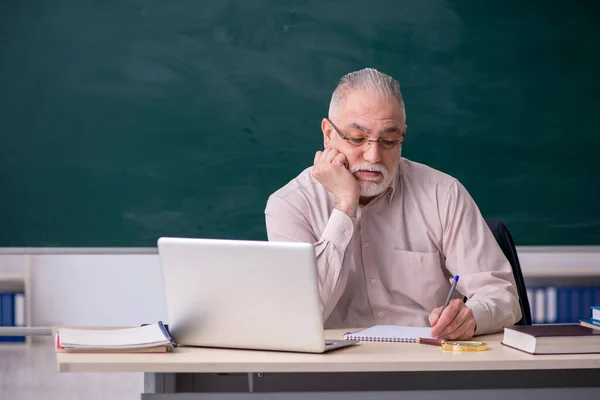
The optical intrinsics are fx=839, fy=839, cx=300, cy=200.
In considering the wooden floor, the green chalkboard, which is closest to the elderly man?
the green chalkboard

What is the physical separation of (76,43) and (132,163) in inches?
24.6

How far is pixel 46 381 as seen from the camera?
4.12 metres

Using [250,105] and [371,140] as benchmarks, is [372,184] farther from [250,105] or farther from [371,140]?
[250,105]

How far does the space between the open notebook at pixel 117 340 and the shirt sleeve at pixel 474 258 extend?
0.81 meters

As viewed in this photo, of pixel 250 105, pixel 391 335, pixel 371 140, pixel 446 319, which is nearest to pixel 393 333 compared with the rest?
pixel 391 335

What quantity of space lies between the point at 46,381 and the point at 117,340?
265 centimetres

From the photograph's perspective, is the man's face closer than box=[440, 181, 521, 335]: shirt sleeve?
No

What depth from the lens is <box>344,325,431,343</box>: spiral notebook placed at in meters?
1.83

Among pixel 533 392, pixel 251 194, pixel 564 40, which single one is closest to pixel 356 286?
pixel 533 392

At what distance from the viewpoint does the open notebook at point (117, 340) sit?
1640 mm

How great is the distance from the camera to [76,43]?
397 centimetres

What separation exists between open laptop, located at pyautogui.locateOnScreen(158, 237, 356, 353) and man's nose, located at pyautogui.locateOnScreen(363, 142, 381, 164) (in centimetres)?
75

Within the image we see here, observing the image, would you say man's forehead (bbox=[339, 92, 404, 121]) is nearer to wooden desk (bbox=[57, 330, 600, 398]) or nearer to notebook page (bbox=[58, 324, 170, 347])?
wooden desk (bbox=[57, 330, 600, 398])

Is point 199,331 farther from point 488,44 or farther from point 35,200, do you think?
point 488,44
